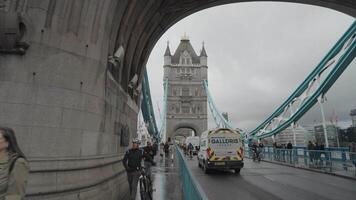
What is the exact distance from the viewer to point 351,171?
42.3 feet

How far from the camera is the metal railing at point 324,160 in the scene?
12.6 m

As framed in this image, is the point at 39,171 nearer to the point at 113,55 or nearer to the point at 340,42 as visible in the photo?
the point at 113,55

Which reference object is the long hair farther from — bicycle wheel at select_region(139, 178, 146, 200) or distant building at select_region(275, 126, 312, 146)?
distant building at select_region(275, 126, 312, 146)

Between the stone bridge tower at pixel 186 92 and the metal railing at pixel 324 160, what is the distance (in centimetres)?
6294

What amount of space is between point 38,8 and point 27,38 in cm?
63

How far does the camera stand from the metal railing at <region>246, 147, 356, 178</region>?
1255cm

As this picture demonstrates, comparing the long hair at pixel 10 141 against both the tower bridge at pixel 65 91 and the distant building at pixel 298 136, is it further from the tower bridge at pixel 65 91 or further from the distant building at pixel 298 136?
the distant building at pixel 298 136

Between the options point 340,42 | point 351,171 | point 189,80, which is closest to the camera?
point 351,171

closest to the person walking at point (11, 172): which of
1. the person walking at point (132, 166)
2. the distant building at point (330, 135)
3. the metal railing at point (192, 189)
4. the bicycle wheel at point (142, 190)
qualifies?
the metal railing at point (192, 189)

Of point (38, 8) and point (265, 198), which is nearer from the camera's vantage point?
point (38, 8)

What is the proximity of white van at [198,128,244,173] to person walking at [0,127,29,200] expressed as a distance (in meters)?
12.4

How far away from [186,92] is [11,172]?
8575 cm

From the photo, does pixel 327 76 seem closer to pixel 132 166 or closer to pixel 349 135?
pixel 349 135

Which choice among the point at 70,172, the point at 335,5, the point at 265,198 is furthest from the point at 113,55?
the point at 335,5
